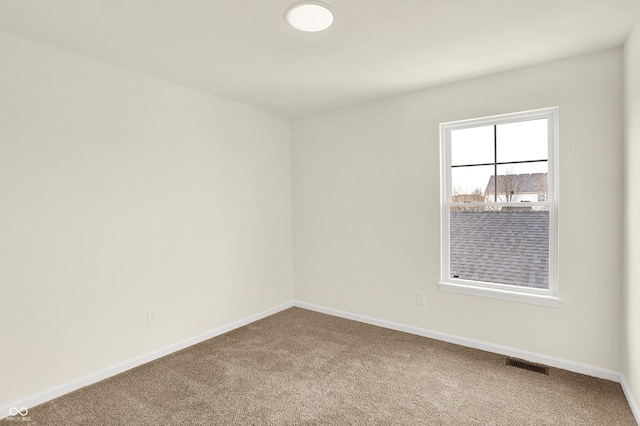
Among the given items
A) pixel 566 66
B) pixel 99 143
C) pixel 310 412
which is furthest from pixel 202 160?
pixel 566 66

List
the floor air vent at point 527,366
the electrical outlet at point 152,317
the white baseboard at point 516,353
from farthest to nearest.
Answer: the electrical outlet at point 152,317 < the floor air vent at point 527,366 < the white baseboard at point 516,353

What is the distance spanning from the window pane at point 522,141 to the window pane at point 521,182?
0.07 metres

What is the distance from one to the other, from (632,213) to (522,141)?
0.99 metres

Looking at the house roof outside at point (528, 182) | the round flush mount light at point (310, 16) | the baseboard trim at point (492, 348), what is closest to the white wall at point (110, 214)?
the baseboard trim at point (492, 348)

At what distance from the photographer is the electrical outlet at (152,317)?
9.80 feet

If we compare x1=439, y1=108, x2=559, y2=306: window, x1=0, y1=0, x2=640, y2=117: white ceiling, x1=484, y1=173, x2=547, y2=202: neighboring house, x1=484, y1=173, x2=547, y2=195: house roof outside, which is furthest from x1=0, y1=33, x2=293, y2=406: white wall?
x1=484, y1=173, x2=547, y2=195: house roof outside

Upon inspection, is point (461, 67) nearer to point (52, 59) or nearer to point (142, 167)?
point (142, 167)

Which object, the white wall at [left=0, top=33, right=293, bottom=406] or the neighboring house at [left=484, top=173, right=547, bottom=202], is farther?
the neighboring house at [left=484, top=173, right=547, bottom=202]

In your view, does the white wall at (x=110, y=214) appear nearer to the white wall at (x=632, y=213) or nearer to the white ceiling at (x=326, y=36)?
the white ceiling at (x=326, y=36)

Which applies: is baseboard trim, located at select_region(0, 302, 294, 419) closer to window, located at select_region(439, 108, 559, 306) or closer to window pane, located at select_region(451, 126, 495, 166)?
window, located at select_region(439, 108, 559, 306)

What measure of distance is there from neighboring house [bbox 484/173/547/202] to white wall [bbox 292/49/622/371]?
0.62 ft

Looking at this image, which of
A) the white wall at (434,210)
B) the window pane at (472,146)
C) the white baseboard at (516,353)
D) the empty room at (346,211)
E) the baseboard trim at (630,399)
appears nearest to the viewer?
the baseboard trim at (630,399)

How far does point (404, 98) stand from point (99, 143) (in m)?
2.76

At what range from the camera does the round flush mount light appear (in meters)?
1.96
